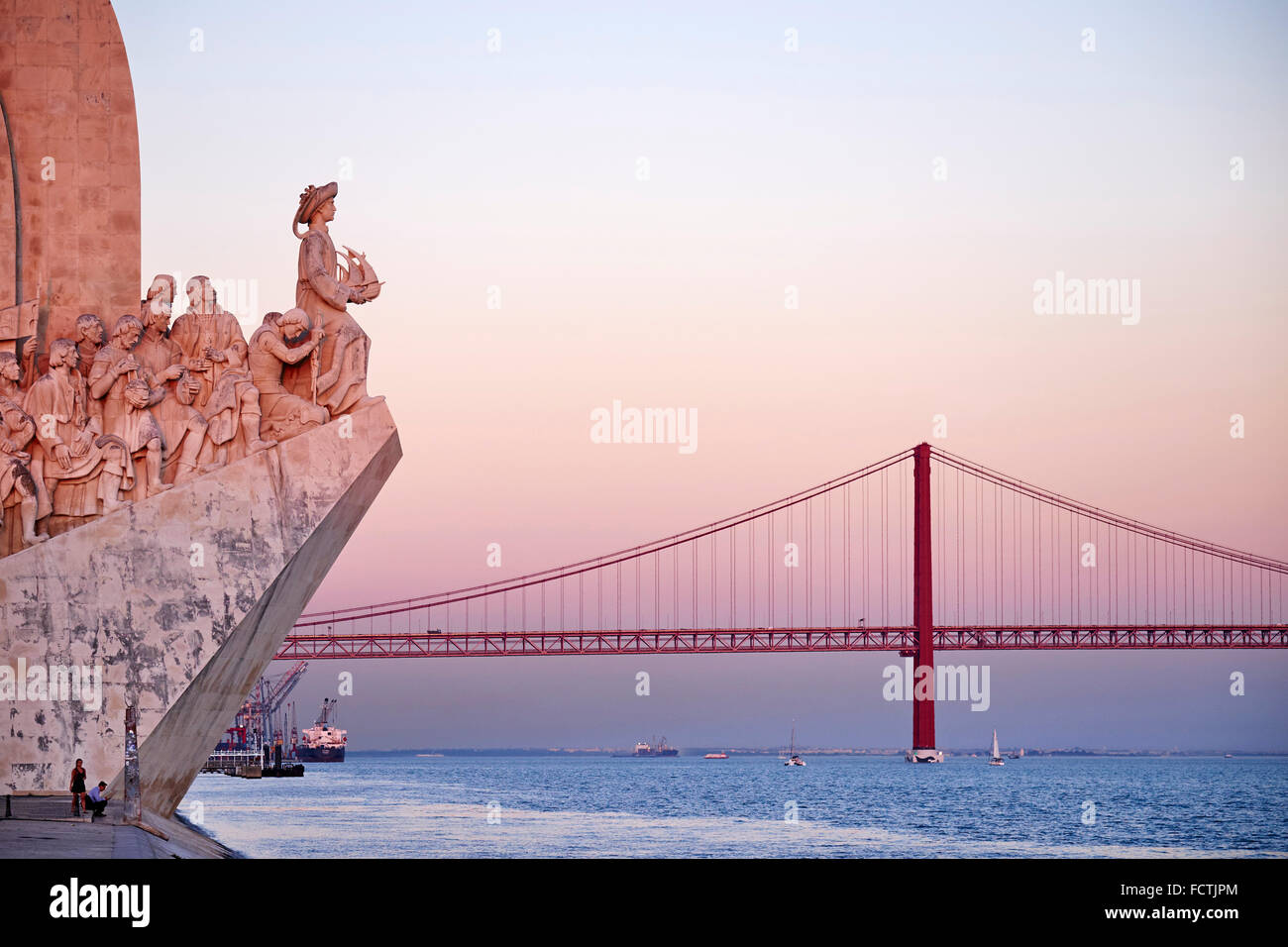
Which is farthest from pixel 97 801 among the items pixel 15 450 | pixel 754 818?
pixel 754 818

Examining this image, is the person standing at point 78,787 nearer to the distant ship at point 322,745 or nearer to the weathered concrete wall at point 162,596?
the weathered concrete wall at point 162,596

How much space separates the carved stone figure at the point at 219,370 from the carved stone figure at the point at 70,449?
26.0 inches

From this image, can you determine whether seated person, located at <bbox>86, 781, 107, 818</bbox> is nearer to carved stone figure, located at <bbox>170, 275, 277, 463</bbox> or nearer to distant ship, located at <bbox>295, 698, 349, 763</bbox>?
carved stone figure, located at <bbox>170, 275, 277, 463</bbox>

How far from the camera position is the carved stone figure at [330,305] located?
492 inches

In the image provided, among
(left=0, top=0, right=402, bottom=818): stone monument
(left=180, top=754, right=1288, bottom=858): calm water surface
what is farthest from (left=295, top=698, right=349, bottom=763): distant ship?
(left=0, top=0, right=402, bottom=818): stone monument

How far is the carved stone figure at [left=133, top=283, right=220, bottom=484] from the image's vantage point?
482 inches

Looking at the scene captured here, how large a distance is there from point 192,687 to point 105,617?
0.73 m

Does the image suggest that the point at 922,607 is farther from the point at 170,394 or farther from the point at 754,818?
the point at 170,394

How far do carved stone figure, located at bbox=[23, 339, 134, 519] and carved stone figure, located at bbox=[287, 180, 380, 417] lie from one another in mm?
1351

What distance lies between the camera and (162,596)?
38.8ft

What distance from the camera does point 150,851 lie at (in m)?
8.73

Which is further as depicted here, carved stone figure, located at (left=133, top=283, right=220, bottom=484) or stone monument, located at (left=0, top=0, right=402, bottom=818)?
carved stone figure, located at (left=133, top=283, right=220, bottom=484)

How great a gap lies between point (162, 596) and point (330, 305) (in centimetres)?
240

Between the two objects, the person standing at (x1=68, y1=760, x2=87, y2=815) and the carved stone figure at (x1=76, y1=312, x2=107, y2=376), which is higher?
the carved stone figure at (x1=76, y1=312, x2=107, y2=376)
